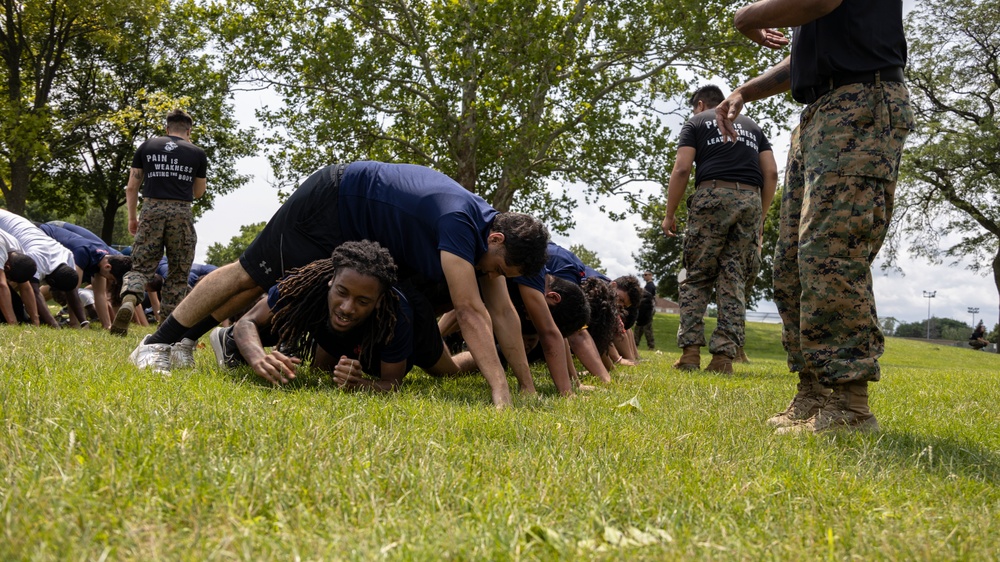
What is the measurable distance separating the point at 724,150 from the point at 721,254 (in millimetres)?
1063

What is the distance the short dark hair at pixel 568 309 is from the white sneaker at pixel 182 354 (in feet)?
8.53

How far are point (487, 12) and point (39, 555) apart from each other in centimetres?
1662

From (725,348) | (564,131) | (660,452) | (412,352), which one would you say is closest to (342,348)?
(412,352)

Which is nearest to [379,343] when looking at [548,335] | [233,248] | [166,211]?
[548,335]

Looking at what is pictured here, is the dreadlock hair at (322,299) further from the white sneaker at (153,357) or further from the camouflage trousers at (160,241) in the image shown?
the camouflage trousers at (160,241)

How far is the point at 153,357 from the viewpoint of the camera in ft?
15.3

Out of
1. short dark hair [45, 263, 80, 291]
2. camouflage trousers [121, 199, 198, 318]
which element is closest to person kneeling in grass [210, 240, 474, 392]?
camouflage trousers [121, 199, 198, 318]

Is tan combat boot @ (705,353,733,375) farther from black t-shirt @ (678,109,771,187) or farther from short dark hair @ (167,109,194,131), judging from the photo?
short dark hair @ (167,109,194,131)

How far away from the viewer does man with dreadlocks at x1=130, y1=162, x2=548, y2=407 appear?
4.32 meters

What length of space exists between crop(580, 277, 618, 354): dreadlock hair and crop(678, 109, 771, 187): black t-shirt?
5.57 feet

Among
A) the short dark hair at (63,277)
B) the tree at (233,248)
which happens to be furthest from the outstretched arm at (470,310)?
the tree at (233,248)

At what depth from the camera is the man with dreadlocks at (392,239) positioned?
432 centimetres

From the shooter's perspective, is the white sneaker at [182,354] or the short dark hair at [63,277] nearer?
the white sneaker at [182,354]

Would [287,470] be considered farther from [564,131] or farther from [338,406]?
[564,131]
